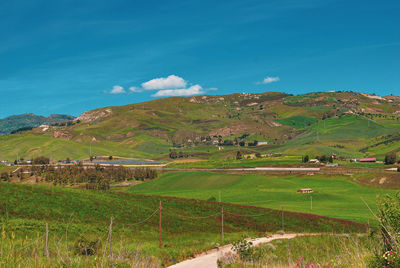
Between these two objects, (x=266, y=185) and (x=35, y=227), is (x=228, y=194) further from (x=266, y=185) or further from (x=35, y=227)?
(x=35, y=227)

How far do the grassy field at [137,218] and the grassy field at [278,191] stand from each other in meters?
20.4

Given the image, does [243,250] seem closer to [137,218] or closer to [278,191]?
[137,218]

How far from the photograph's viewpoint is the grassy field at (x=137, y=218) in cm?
3806

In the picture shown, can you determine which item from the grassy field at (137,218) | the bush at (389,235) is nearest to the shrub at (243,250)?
the grassy field at (137,218)

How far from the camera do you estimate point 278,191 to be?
115438 mm

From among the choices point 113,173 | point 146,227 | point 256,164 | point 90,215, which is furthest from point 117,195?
point 256,164

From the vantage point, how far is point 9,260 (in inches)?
390

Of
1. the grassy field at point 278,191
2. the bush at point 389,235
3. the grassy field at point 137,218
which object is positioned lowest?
the grassy field at point 278,191

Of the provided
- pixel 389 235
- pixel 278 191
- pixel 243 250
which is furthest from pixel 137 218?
pixel 278 191

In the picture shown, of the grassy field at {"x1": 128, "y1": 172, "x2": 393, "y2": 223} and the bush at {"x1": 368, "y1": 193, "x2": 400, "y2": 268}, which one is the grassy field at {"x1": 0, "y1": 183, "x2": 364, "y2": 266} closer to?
the grassy field at {"x1": 128, "y1": 172, "x2": 393, "y2": 223}

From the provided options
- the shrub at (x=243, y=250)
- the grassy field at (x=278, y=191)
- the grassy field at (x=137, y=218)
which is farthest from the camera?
the grassy field at (x=278, y=191)

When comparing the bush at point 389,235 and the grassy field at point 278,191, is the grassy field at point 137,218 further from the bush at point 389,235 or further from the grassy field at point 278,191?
the bush at point 389,235

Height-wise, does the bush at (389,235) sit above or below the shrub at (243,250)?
above

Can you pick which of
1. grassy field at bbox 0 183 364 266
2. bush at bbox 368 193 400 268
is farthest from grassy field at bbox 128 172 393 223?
bush at bbox 368 193 400 268
